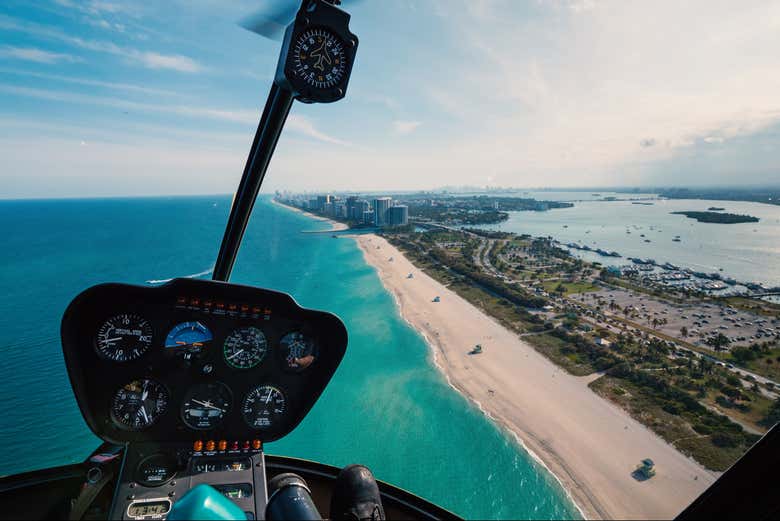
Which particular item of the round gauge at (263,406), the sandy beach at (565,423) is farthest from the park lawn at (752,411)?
the round gauge at (263,406)

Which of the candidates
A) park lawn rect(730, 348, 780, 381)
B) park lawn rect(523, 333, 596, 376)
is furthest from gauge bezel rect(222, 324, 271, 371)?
park lawn rect(523, 333, 596, 376)

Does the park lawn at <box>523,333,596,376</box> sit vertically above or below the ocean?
below

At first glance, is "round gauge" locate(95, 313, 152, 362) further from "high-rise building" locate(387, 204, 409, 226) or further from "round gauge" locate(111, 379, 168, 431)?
"high-rise building" locate(387, 204, 409, 226)

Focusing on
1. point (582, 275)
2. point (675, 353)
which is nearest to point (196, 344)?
point (675, 353)

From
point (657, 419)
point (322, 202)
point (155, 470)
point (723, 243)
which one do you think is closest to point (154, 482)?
point (155, 470)

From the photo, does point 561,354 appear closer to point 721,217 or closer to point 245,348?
point 721,217

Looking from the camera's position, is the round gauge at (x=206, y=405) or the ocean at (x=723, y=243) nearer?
the round gauge at (x=206, y=405)

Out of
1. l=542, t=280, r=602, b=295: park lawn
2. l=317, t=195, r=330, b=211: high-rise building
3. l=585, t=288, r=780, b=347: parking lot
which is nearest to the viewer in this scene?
l=585, t=288, r=780, b=347: parking lot

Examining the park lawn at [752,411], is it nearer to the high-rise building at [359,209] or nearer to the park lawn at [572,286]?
the park lawn at [572,286]
